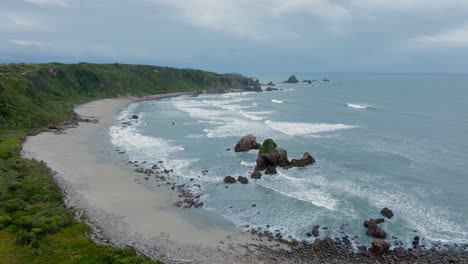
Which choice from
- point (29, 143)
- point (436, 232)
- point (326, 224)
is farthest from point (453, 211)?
point (29, 143)

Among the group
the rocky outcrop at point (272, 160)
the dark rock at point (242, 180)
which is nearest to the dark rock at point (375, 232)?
the dark rock at point (242, 180)

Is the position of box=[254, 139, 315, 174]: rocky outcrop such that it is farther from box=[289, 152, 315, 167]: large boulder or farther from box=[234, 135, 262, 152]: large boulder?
box=[234, 135, 262, 152]: large boulder

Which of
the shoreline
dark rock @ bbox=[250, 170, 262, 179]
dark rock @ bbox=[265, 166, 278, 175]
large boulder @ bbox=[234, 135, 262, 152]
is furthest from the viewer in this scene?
large boulder @ bbox=[234, 135, 262, 152]

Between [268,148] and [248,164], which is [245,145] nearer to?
[248,164]

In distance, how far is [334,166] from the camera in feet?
158

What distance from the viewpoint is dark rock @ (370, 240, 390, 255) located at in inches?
1088

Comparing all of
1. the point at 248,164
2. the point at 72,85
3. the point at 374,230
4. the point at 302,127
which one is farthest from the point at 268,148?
the point at 72,85

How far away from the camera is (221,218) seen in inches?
1334

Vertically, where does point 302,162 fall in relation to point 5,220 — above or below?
below

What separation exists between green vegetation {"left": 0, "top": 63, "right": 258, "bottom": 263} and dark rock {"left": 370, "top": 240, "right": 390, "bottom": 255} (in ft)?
52.7

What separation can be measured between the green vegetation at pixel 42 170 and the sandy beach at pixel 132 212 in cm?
211

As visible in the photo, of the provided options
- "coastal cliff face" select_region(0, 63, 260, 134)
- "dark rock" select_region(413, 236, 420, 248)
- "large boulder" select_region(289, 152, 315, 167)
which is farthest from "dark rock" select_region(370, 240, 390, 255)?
"coastal cliff face" select_region(0, 63, 260, 134)

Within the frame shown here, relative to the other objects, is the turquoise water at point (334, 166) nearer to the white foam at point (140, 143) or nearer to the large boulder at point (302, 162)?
the white foam at point (140, 143)

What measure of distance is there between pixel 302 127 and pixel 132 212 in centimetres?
4807
